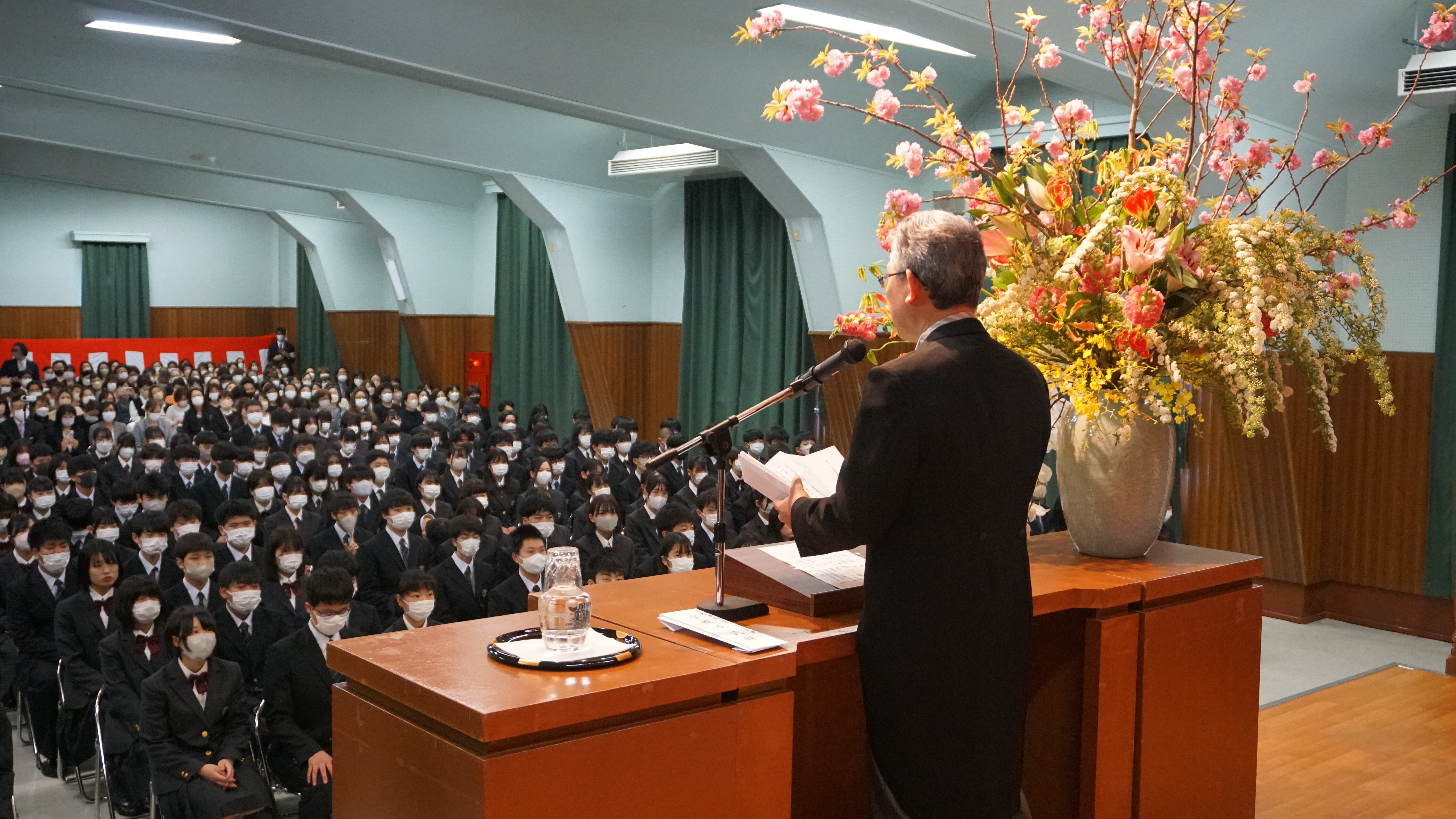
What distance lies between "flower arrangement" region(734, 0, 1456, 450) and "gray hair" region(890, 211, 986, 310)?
22 centimetres

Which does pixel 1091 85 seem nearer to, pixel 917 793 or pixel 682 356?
pixel 917 793

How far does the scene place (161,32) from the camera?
8.27m

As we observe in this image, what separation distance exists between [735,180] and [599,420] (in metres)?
3.04

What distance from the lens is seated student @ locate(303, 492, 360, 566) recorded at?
→ 684 centimetres

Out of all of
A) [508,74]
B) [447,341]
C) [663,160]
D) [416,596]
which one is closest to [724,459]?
[416,596]

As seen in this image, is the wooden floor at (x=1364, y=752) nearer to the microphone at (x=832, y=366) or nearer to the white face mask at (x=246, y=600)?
the microphone at (x=832, y=366)

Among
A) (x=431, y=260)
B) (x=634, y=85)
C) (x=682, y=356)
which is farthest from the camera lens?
(x=431, y=260)

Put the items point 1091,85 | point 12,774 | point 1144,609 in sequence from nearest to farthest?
point 1144,609 → point 12,774 → point 1091,85

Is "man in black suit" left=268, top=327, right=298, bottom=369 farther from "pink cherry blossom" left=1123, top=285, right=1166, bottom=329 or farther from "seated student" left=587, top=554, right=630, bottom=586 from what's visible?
"pink cherry blossom" left=1123, top=285, right=1166, bottom=329

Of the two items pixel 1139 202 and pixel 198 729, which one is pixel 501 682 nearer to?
pixel 1139 202

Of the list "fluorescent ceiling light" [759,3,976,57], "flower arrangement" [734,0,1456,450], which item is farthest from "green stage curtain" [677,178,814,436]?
"flower arrangement" [734,0,1456,450]

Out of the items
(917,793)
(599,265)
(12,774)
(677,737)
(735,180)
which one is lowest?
(12,774)

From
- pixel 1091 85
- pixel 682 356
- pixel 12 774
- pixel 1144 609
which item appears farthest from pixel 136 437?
pixel 1144 609

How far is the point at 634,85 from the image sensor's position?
7801mm
